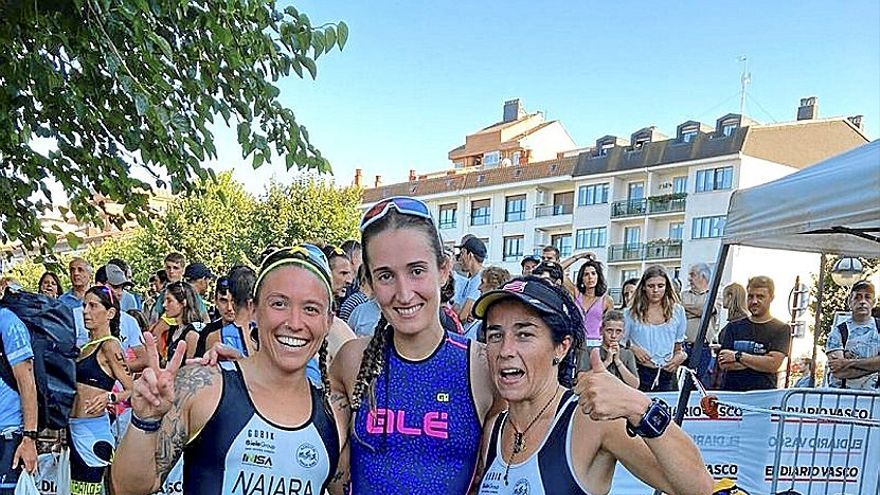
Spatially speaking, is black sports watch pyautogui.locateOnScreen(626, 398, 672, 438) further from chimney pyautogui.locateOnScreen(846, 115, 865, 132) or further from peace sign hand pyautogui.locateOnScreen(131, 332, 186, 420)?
chimney pyautogui.locateOnScreen(846, 115, 865, 132)

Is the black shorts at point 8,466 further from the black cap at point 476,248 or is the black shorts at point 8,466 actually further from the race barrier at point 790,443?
the black cap at point 476,248

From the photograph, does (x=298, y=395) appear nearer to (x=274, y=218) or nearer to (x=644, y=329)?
(x=644, y=329)

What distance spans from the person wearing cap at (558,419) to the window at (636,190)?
48.4 meters

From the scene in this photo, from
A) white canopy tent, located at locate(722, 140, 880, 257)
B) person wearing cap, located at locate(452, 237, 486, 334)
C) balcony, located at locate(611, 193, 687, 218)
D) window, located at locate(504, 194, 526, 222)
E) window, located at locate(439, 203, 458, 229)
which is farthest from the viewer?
window, located at locate(439, 203, 458, 229)

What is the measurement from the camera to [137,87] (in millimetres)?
4258

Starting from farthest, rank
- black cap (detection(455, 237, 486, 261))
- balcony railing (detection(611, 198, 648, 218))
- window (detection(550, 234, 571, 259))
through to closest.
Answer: window (detection(550, 234, 571, 259)) → balcony railing (detection(611, 198, 648, 218)) → black cap (detection(455, 237, 486, 261))

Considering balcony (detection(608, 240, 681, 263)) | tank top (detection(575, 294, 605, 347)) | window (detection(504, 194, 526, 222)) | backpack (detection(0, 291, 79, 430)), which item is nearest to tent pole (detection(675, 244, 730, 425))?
tank top (detection(575, 294, 605, 347))

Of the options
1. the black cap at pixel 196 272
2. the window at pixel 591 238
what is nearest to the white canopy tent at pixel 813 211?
the black cap at pixel 196 272

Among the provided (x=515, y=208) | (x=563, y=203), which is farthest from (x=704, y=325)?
(x=515, y=208)

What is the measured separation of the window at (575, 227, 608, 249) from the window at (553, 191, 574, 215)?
1617mm

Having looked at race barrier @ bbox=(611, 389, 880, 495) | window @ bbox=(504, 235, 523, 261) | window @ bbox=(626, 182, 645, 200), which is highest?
window @ bbox=(626, 182, 645, 200)

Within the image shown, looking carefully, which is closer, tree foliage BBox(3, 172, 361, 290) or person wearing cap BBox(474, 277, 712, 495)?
person wearing cap BBox(474, 277, 712, 495)

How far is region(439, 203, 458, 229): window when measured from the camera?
56469 millimetres

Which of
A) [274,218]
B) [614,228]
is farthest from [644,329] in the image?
[614,228]
